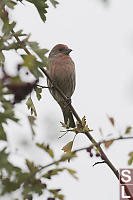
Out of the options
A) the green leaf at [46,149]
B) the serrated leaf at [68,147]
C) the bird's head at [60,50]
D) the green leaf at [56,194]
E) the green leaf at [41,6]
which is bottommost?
the serrated leaf at [68,147]

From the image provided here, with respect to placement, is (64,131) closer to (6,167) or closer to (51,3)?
(51,3)

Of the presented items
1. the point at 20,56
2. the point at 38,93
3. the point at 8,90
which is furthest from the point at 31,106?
the point at 8,90

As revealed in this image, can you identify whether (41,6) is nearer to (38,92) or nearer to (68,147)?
(38,92)

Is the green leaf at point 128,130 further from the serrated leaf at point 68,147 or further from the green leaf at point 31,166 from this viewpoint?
the serrated leaf at point 68,147

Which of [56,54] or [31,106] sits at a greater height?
[56,54]

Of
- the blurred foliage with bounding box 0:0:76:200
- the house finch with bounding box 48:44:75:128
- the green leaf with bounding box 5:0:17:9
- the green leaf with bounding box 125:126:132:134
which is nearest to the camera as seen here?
the blurred foliage with bounding box 0:0:76:200

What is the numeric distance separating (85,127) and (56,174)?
1794mm

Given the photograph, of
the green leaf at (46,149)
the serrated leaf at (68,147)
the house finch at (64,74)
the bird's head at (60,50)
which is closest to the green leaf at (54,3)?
the serrated leaf at (68,147)

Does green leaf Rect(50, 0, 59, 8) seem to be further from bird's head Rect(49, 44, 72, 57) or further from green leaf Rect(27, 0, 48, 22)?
bird's head Rect(49, 44, 72, 57)

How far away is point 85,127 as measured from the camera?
4195mm

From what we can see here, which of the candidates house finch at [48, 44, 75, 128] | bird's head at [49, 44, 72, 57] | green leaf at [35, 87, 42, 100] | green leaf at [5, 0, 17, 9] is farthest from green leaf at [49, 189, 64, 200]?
bird's head at [49, 44, 72, 57]

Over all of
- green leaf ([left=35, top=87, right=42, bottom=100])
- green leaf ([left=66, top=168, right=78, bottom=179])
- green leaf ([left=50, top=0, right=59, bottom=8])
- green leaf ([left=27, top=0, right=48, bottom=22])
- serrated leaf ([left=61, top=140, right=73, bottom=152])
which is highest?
green leaf ([left=50, top=0, right=59, bottom=8])

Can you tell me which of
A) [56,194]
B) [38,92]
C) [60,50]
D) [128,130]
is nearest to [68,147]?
[38,92]

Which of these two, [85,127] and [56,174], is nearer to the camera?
[56,174]
